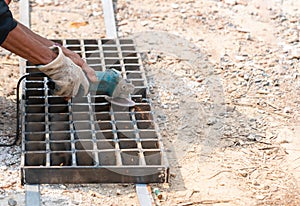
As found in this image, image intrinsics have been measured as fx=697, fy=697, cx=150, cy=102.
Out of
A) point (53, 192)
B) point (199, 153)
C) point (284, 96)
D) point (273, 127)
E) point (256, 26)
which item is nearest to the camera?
point (53, 192)

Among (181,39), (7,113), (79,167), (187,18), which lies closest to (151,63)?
(181,39)

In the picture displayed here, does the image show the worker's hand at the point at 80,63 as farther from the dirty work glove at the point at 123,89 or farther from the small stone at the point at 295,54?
the small stone at the point at 295,54

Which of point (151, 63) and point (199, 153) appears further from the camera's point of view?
point (151, 63)

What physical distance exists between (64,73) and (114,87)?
0.50m

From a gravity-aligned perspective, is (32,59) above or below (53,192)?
above

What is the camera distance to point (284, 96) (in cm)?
502

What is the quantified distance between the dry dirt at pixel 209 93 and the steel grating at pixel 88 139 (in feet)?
0.29

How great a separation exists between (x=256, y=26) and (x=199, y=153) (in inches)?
75.3

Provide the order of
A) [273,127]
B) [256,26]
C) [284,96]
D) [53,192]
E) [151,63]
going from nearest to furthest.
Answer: [53,192], [273,127], [284,96], [151,63], [256,26]

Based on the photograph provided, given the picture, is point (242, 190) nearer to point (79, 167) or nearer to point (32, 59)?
point (79, 167)

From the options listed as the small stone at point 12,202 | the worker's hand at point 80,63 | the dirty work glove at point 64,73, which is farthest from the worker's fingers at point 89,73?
the small stone at point 12,202

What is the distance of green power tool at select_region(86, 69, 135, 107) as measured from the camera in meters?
4.46

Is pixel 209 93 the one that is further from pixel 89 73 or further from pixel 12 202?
pixel 12 202

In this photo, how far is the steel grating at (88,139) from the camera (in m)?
4.02
